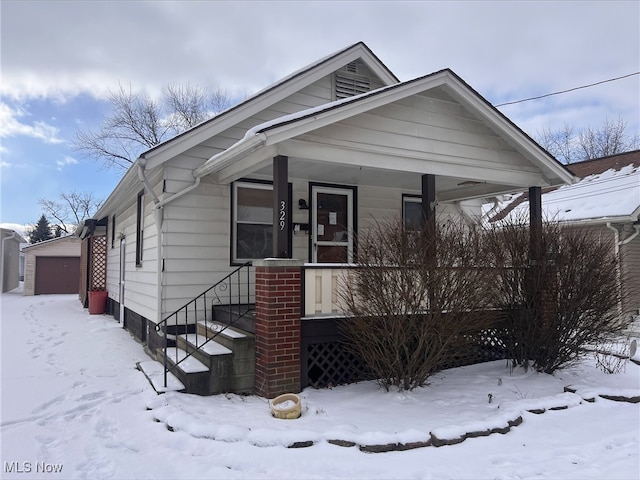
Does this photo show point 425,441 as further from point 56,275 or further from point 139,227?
point 56,275

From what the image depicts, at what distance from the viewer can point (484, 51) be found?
1532cm

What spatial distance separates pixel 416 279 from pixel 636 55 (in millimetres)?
14341

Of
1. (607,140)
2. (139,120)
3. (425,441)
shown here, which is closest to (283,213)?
(425,441)

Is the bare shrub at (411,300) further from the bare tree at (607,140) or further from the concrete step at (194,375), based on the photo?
the bare tree at (607,140)

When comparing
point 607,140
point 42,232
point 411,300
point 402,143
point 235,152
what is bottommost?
point 411,300

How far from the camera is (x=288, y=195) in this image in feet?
25.5

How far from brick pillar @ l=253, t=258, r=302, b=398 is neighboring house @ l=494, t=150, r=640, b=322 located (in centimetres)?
667

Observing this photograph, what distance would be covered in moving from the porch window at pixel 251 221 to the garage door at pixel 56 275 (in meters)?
22.6

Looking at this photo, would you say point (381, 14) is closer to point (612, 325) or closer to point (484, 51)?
point (484, 51)

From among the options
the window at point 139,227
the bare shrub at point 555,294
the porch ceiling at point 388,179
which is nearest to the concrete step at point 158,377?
the window at point 139,227

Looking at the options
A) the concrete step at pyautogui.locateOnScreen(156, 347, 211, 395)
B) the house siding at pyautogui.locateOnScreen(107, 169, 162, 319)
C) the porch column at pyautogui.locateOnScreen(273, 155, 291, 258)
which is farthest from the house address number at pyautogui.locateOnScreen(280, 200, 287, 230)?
the house siding at pyautogui.locateOnScreen(107, 169, 162, 319)

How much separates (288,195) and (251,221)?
0.77m

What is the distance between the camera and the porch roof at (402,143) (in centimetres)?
583

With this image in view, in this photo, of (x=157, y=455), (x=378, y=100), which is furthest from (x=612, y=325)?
(x=157, y=455)
